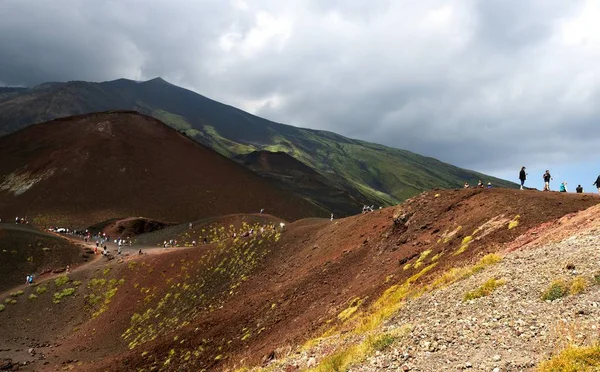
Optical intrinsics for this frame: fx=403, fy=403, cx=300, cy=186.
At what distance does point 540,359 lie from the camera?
941 cm

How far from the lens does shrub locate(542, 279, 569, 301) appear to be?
12.6 meters

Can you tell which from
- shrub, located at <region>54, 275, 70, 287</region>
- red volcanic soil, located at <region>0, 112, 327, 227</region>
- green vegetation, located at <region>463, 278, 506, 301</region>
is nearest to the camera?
green vegetation, located at <region>463, 278, 506, 301</region>

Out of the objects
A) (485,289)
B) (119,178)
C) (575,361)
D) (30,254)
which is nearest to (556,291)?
(485,289)

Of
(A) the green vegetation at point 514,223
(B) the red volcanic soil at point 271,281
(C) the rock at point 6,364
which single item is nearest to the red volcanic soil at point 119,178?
(B) the red volcanic soil at point 271,281

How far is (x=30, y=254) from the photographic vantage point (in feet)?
235

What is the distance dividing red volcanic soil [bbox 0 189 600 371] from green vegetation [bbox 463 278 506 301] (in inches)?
205

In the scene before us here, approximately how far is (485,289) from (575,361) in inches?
242

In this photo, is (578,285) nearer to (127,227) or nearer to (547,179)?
(547,179)

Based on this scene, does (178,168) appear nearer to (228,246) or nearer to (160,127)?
(160,127)

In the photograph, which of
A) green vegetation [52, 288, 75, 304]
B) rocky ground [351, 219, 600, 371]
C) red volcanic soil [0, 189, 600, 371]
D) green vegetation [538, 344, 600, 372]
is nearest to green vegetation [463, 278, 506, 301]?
rocky ground [351, 219, 600, 371]

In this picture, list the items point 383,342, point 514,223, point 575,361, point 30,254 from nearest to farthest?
point 575,361 < point 383,342 < point 514,223 < point 30,254

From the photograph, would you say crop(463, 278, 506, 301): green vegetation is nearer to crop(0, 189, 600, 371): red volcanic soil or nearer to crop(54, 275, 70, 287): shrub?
crop(0, 189, 600, 371): red volcanic soil

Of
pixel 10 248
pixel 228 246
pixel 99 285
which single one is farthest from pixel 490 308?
pixel 10 248

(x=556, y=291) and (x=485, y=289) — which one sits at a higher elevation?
(x=556, y=291)
